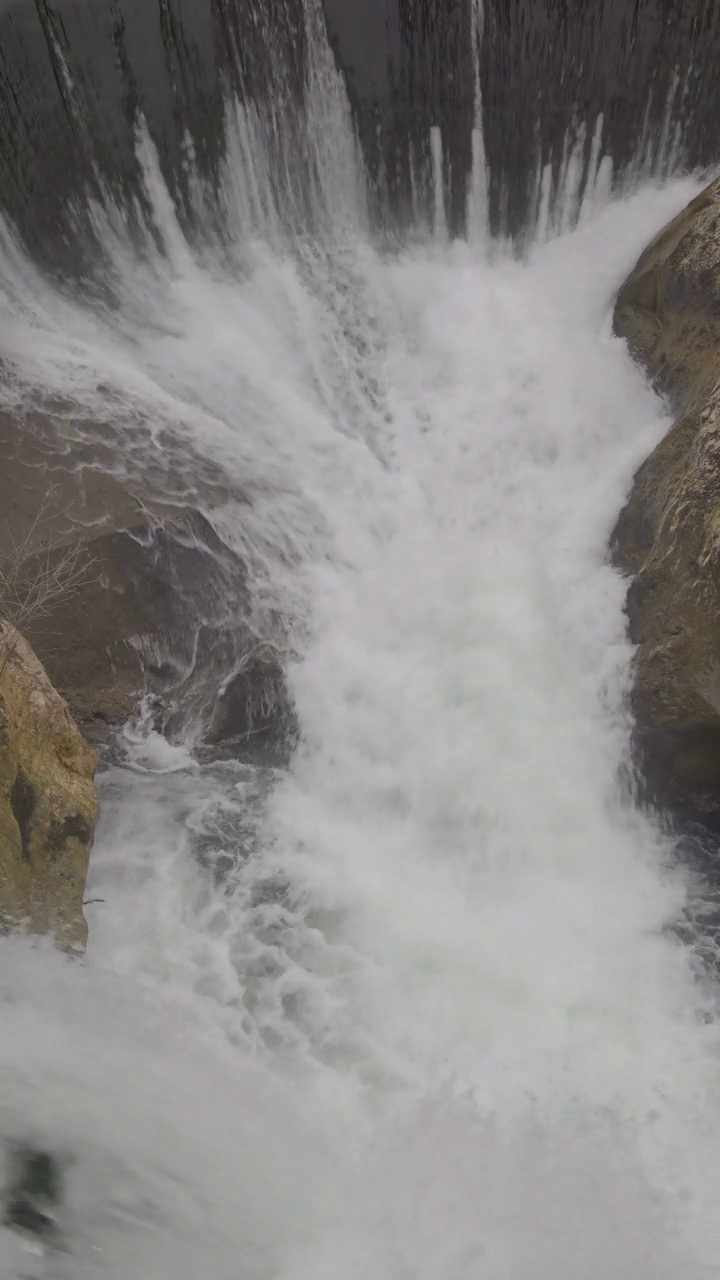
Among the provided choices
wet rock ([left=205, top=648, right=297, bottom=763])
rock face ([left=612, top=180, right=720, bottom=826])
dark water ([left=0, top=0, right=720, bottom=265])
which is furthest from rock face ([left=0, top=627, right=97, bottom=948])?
dark water ([left=0, top=0, right=720, bottom=265])

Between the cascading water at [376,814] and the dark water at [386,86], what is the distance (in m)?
0.21

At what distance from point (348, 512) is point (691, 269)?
3295mm

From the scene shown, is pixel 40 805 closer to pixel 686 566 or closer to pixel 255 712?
pixel 255 712

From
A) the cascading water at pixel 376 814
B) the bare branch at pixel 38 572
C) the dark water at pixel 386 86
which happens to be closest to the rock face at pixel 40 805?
the cascading water at pixel 376 814

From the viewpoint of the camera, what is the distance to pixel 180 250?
7906mm

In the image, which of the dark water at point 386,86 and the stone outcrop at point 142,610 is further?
the dark water at point 386,86

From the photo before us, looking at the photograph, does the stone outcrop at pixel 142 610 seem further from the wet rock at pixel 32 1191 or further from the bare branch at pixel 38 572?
the wet rock at pixel 32 1191

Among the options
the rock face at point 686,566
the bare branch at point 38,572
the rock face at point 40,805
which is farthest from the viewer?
the bare branch at point 38,572

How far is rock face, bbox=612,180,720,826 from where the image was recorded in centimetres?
520

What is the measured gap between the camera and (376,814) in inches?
223

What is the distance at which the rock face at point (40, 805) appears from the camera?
14.2 ft

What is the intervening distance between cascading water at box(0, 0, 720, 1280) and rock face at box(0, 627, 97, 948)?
0.23 metres

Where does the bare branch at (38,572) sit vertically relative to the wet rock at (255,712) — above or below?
above

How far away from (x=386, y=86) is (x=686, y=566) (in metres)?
5.67
